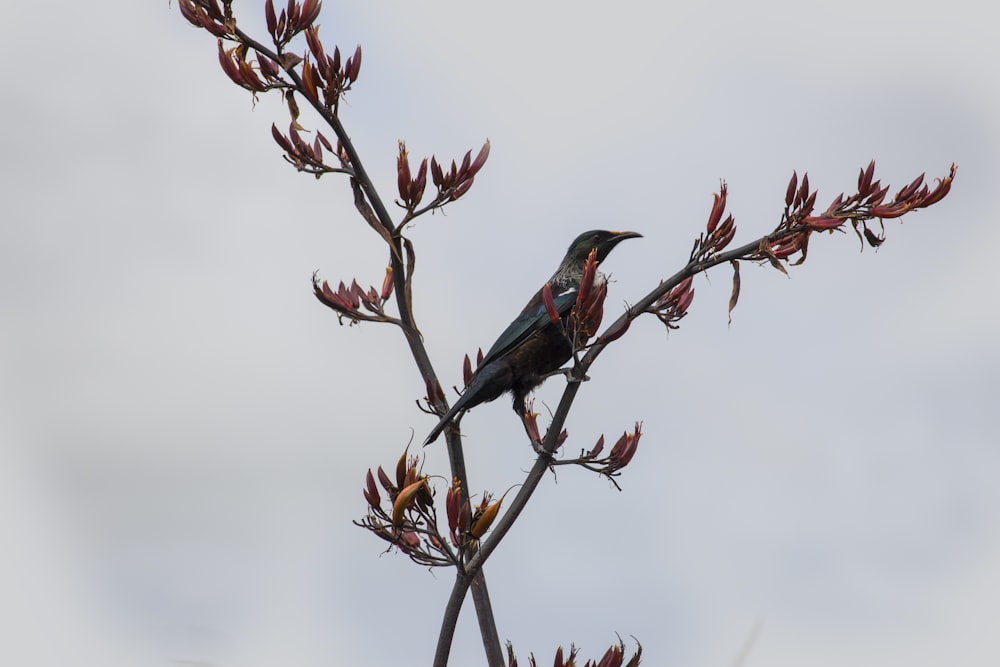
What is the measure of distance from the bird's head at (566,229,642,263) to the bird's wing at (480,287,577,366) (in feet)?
1.32

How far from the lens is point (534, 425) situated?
16.5ft

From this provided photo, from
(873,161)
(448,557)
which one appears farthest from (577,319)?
(873,161)

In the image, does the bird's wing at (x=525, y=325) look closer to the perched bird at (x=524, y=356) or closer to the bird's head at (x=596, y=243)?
the perched bird at (x=524, y=356)

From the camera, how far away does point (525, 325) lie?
18.7 ft

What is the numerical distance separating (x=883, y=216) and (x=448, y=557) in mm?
2272

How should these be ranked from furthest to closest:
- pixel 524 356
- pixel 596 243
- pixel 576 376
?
pixel 596 243 → pixel 524 356 → pixel 576 376

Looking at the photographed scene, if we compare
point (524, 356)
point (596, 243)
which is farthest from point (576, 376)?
point (596, 243)

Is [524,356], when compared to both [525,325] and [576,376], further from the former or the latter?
[576,376]

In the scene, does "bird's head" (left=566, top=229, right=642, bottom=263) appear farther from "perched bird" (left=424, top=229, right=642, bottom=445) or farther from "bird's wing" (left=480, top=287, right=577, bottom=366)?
"bird's wing" (left=480, top=287, right=577, bottom=366)

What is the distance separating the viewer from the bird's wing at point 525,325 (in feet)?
18.3

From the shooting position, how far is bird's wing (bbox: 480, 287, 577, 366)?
5.59m

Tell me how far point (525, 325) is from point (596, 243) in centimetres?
114

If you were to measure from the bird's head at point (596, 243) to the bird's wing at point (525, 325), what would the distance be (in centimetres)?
40

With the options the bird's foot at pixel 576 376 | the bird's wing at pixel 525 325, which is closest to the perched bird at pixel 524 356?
the bird's wing at pixel 525 325
